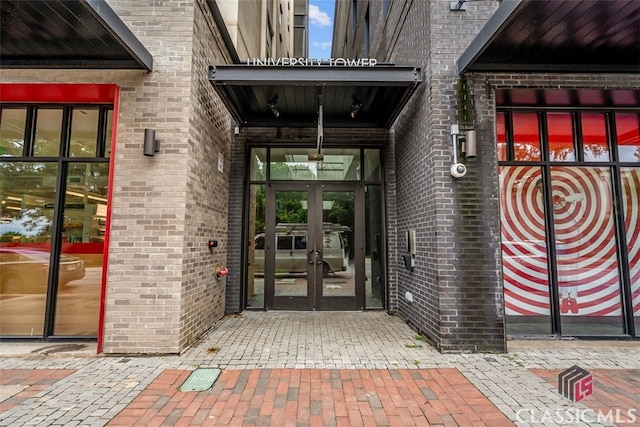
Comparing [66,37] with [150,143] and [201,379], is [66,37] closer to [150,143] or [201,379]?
[150,143]

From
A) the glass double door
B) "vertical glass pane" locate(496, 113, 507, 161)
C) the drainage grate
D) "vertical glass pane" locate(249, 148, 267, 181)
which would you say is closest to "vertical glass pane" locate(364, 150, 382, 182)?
the glass double door

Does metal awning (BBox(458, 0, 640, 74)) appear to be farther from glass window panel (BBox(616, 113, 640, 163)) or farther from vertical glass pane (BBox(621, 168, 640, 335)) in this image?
vertical glass pane (BBox(621, 168, 640, 335))

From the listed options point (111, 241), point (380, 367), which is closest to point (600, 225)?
point (380, 367)

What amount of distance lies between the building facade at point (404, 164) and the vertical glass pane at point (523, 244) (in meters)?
0.02

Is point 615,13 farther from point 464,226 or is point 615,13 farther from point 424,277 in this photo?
point 424,277

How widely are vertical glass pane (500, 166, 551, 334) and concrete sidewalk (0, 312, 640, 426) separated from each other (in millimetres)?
517

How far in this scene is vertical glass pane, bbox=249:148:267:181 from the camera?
592 centimetres

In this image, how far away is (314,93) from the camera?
4.58m

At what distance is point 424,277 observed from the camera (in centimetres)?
429

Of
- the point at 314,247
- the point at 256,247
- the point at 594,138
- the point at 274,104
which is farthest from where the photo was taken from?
the point at 256,247

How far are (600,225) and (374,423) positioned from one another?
4.48 meters

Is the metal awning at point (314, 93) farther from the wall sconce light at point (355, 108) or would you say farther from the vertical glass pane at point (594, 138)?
the vertical glass pane at point (594, 138)

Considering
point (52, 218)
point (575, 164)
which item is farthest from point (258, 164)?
point (575, 164)

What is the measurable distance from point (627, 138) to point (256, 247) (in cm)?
620
